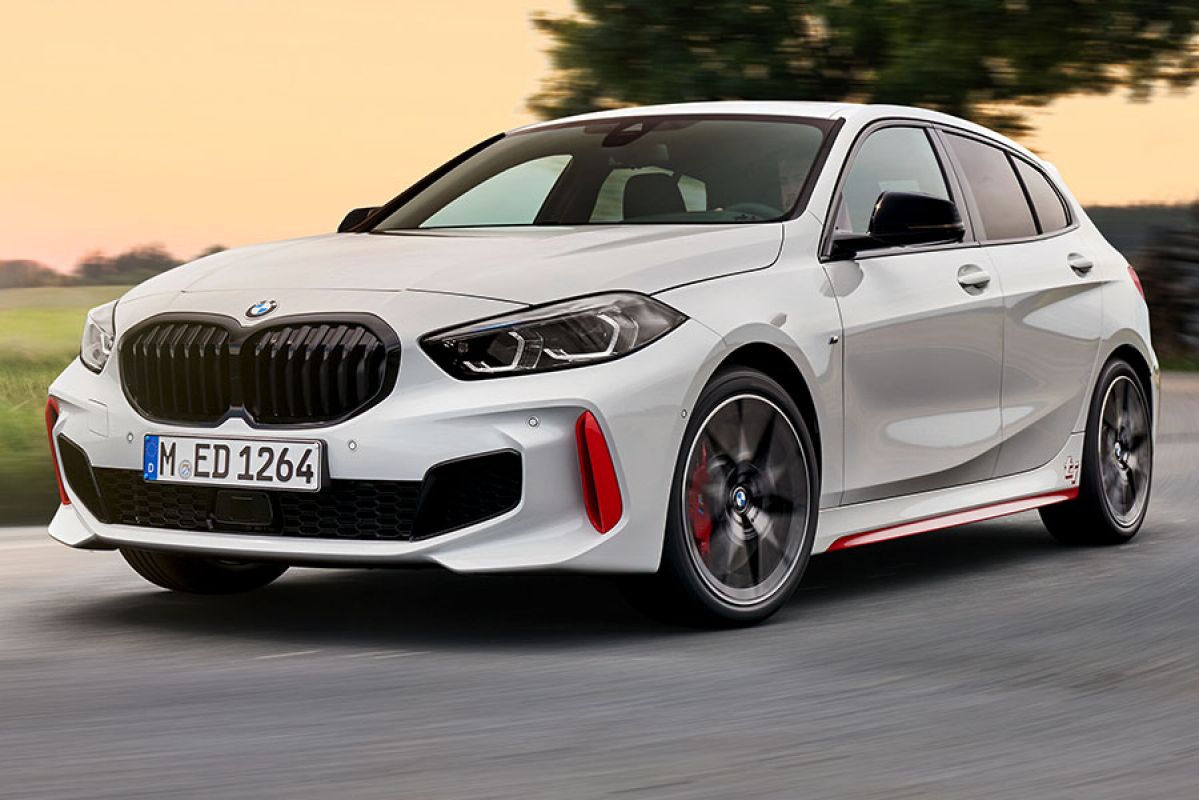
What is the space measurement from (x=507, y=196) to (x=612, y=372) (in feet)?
7.18

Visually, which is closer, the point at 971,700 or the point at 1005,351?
the point at 971,700

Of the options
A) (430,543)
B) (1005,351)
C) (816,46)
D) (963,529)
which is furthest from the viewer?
(816,46)

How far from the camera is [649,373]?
6.05 meters

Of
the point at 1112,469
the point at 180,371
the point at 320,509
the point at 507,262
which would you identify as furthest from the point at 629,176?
the point at 1112,469

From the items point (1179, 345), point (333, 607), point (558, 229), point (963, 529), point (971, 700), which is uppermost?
point (558, 229)

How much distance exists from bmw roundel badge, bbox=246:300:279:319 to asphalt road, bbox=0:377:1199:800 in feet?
3.12

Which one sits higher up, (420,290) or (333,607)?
(420,290)

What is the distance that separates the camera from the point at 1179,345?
2467 centimetres

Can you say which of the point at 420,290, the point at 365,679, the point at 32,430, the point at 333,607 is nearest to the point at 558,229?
the point at 420,290

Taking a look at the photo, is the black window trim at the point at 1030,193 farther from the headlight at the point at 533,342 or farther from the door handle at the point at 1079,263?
the headlight at the point at 533,342

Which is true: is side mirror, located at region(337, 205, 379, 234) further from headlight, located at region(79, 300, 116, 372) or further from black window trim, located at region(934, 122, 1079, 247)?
black window trim, located at region(934, 122, 1079, 247)

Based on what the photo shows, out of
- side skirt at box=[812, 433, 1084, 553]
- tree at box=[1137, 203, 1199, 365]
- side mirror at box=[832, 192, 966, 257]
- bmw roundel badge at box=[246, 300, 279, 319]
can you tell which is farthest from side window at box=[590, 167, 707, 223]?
tree at box=[1137, 203, 1199, 365]

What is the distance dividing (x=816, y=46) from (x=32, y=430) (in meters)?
13.3

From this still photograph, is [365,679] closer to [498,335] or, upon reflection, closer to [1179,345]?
[498,335]
